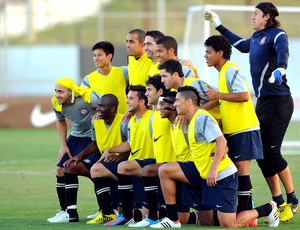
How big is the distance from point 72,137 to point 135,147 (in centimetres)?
118

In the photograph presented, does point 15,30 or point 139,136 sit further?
point 15,30

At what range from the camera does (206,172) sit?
9047mm

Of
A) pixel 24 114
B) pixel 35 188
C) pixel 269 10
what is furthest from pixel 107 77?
pixel 24 114

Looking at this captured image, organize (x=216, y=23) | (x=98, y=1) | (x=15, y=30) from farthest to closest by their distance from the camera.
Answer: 1. (x=98, y=1)
2. (x=15, y=30)
3. (x=216, y=23)

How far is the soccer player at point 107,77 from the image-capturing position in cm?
1078

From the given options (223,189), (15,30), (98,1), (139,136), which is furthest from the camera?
(98,1)

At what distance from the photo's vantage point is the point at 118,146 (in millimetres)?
10117

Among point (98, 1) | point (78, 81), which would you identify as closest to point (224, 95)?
point (78, 81)

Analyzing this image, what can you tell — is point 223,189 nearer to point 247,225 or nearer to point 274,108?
point 247,225

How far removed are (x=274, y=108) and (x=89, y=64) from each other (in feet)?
77.5

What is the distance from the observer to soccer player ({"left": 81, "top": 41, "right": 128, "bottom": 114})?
35.4 ft

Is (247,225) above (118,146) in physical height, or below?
below

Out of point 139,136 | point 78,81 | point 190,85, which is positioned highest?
point 190,85

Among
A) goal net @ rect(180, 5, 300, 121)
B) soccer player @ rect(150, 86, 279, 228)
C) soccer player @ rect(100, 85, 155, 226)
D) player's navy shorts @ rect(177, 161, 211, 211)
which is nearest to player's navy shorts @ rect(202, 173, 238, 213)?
soccer player @ rect(150, 86, 279, 228)
